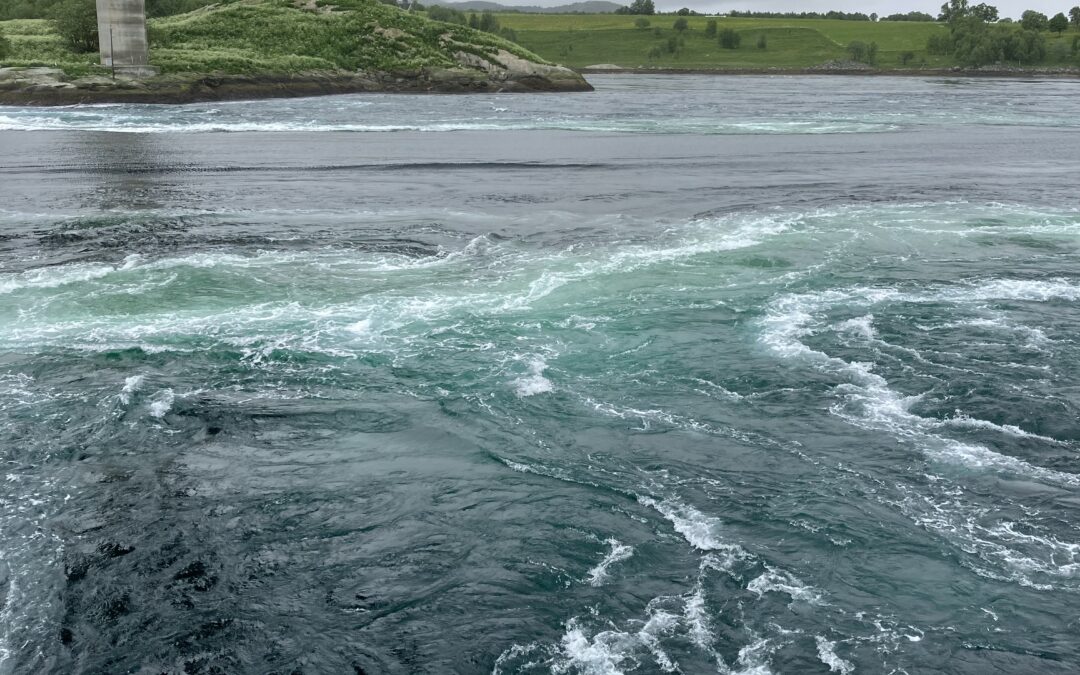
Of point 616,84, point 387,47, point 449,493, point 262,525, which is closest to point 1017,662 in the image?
point 449,493

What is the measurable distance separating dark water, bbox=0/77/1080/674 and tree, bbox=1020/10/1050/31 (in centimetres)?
17872

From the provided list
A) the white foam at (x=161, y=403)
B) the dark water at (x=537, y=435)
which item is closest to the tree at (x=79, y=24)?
the dark water at (x=537, y=435)

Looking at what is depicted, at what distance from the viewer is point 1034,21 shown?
189 metres

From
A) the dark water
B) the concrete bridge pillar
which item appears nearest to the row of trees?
the concrete bridge pillar

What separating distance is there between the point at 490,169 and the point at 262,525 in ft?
110

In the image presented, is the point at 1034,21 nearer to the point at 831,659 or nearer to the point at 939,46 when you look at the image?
the point at 939,46

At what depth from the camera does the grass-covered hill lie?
82438 mm

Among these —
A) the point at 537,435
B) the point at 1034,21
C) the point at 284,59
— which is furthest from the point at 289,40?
the point at 1034,21

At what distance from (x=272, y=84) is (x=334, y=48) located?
13.4m

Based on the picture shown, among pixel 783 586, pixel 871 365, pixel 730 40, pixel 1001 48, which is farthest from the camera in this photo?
pixel 730 40

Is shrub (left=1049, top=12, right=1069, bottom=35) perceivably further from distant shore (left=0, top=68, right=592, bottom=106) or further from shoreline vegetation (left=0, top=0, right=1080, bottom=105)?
distant shore (left=0, top=68, right=592, bottom=106)

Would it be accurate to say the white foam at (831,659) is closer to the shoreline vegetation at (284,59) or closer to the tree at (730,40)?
the shoreline vegetation at (284,59)

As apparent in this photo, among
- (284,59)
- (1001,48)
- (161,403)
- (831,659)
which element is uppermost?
(1001,48)

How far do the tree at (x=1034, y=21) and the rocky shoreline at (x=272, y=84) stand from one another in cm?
13235
